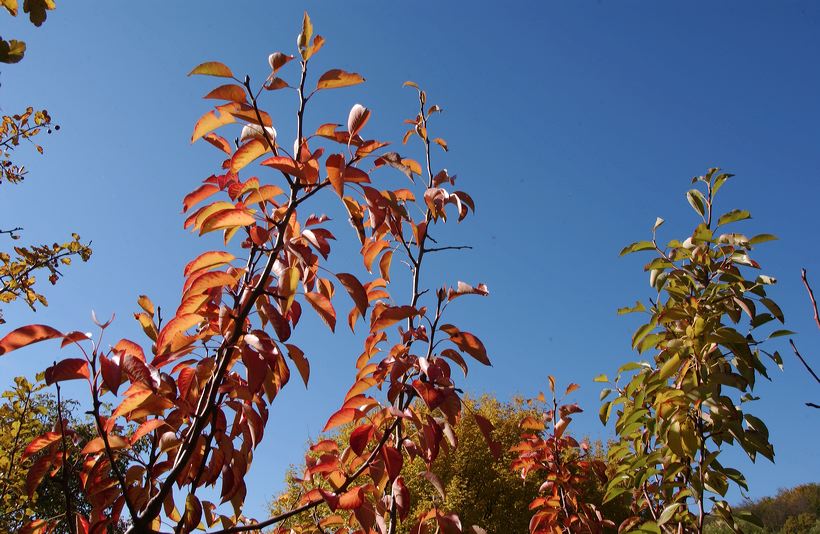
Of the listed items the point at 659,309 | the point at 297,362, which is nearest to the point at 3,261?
the point at 297,362

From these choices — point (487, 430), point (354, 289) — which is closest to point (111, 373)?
point (354, 289)

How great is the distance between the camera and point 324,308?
4.86 ft

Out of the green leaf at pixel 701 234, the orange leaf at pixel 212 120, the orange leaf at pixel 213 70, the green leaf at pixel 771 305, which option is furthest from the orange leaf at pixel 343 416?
the green leaf at pixel 771 305

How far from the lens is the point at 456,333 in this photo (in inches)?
73.1

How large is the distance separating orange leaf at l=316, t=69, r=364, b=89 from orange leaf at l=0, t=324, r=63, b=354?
2.88 feet

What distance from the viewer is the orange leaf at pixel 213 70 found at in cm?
141

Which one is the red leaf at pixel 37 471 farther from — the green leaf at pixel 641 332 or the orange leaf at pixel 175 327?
the green leaf at pixel 641 332

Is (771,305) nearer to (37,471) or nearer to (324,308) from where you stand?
(324,308)

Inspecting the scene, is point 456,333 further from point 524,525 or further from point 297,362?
point 524,525

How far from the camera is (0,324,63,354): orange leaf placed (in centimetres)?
122

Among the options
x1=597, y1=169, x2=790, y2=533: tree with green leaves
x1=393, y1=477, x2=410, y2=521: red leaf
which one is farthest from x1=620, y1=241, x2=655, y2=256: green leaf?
x1=393, y1=477, x2=410, y2=521: red leaf

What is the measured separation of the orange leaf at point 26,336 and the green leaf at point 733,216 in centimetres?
291

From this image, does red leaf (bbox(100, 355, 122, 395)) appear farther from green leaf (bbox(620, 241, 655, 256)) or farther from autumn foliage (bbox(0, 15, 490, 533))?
green leaf (bbox(620, 241, 655, 256))

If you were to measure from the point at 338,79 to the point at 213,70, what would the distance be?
0.31 meters
